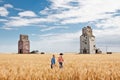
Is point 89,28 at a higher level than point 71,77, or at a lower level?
higher

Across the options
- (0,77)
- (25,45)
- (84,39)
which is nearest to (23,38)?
(25,45)

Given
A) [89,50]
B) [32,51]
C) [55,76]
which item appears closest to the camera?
[55,76]

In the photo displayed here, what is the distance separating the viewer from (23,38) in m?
140

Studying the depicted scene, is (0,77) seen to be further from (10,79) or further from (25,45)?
(25,45)

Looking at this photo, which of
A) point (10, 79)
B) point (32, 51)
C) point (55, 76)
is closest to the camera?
point (10, 79)

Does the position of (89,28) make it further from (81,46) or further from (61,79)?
(61,79)

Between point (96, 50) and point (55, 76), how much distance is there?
375ft

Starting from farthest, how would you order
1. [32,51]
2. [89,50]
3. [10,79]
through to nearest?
[32,51] → [89,50] → [10,79]

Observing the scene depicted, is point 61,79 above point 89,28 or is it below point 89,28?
below

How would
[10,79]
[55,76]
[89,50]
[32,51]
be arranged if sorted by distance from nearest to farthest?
[10,79] < [55,76] < [89,50] < [32,51]

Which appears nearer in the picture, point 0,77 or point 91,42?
point 0,77

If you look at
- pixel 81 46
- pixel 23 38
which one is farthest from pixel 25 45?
pixel 81 46

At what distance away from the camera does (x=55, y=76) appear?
852 cm

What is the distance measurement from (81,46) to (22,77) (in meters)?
110
